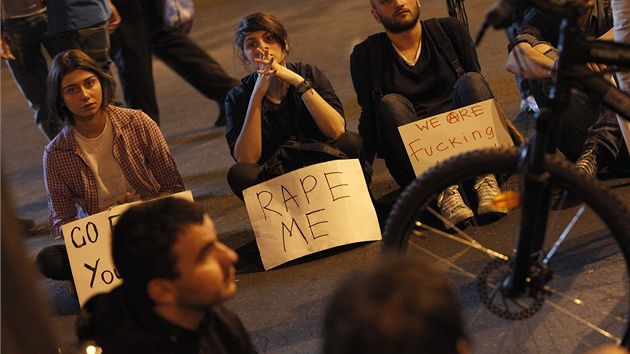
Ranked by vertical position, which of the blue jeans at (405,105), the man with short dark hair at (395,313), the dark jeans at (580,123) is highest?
the man with short dark hair at (395,313)

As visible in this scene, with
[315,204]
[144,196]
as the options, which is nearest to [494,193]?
[315,204]

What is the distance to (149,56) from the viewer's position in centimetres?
523

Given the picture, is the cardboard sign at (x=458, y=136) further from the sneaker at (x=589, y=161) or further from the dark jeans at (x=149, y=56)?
the dark jeans at (x=149, y=56)

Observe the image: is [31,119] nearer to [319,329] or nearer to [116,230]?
[319,329]

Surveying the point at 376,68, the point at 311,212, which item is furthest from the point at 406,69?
the point at 311,212

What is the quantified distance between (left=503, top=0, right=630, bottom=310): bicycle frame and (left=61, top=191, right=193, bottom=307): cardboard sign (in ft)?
5.16

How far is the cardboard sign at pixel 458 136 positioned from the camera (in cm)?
358

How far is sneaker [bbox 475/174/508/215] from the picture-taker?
3.48 metres

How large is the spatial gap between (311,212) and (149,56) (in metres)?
2.08

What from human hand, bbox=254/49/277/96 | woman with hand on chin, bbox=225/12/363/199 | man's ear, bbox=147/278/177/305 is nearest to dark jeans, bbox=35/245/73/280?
woman with hand on chin, bbox=225/12/363/199

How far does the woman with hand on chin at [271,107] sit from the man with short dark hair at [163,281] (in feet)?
5.51

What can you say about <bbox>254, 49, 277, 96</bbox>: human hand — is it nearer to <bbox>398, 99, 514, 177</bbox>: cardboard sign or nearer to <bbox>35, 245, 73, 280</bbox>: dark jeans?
<bbox>398, 99, 514, 177</bbox>: cardboard sign

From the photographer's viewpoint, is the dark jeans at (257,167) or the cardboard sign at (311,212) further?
the dark jeans at (257,167)

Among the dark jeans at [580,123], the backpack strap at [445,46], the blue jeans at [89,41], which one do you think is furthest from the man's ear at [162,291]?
the blue jeans at [89,41]
